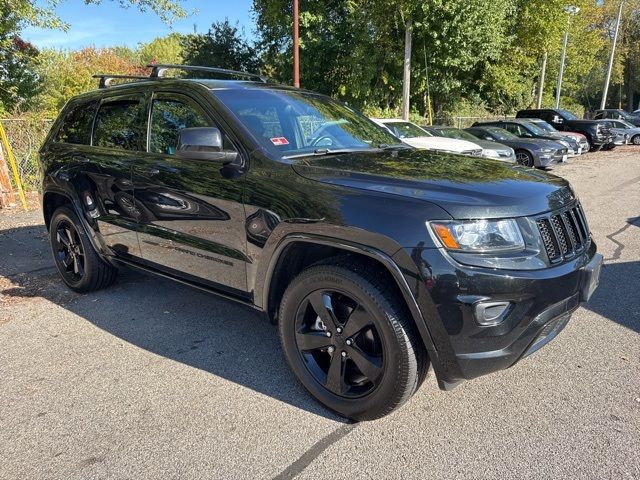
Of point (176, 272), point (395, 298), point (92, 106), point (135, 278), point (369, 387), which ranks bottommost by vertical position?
point (135, 278)

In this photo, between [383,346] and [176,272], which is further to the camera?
[176,272]

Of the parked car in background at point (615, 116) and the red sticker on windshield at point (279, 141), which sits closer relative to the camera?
the red sticker on windshield at point (279, 141)

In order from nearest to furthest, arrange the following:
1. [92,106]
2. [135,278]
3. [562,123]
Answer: [92,106] → [135,278] → [562,123]

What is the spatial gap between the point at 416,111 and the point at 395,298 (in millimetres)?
25360

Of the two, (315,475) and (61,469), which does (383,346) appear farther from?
(61,469)

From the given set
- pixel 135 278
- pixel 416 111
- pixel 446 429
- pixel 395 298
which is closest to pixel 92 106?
pixel 135 278

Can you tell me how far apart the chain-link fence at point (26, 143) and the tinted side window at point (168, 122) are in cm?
775

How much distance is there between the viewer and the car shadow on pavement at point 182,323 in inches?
127

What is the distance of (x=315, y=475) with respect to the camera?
2.32m

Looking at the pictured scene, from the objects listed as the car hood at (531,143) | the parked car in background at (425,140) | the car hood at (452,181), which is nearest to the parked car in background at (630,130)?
the car hood at (531,143)

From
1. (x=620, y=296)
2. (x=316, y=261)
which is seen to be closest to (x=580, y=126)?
(x=620, y=296)

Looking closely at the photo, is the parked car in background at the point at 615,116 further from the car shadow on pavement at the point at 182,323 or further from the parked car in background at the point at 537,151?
the car shadow on pavement at the point at 182,323

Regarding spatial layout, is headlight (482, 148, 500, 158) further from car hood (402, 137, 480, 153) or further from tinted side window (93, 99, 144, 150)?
tinted side window (93, 99, 144, 150)

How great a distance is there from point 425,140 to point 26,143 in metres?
8.72
